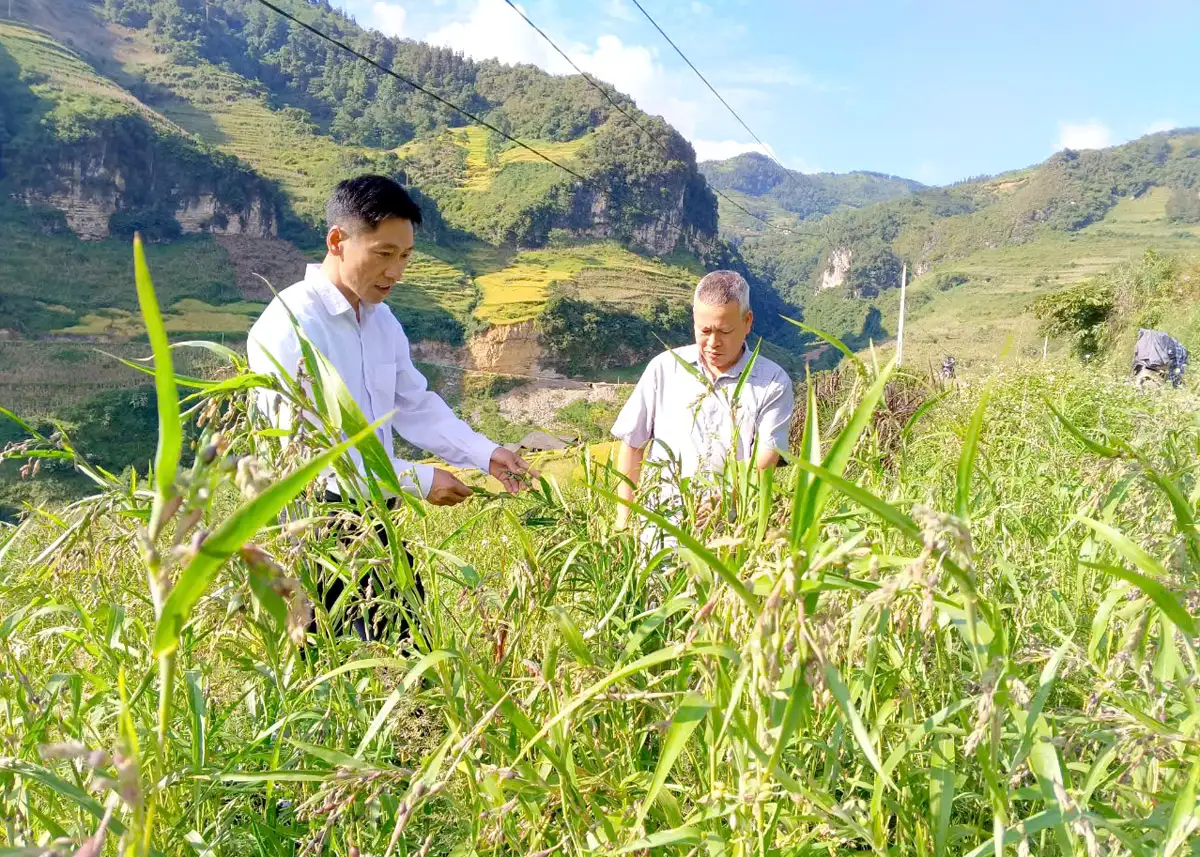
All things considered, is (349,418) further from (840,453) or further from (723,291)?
(723,291)

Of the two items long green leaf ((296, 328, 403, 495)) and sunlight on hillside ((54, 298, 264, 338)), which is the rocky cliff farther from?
long green leaf ((296, 328, 403, 495))

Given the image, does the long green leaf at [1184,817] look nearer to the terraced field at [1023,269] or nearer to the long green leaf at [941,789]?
the long green leaf at [941,789]

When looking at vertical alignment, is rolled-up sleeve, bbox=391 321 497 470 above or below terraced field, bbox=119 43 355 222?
below

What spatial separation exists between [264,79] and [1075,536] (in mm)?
114701

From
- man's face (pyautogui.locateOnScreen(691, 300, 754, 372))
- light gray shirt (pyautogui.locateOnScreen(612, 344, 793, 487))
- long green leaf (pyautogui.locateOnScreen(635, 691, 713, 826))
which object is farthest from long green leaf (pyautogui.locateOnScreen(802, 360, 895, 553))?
man's face (pyautogui.locateOnScreen(691, 300, 754, 372))

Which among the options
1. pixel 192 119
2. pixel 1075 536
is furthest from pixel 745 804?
pixel 192 119

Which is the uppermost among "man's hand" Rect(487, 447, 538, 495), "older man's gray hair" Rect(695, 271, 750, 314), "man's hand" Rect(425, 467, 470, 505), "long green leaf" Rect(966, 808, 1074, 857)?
"older man's gray hair" Rect(695, 271, 750, 314)

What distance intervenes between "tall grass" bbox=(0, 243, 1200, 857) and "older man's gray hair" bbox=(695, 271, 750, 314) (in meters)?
1.67

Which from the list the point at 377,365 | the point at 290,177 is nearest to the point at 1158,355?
the point at 377,365

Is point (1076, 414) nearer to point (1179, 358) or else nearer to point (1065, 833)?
point (1179, 358)

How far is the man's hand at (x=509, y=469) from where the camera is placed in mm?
1488

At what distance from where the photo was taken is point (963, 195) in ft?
497

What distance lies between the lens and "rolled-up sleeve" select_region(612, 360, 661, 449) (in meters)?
2.90

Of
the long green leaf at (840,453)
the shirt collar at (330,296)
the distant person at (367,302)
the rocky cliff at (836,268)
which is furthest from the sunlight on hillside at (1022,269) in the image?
the long green leaf at (840,453)
